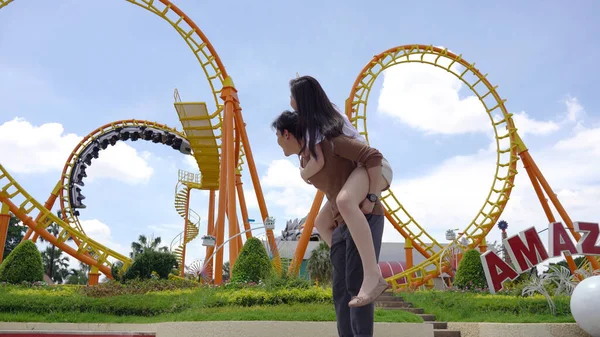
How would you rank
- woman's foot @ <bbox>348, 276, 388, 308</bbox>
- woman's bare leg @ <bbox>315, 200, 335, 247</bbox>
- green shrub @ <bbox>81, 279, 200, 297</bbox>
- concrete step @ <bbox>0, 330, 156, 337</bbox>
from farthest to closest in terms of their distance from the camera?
green shrub @ <bbox>81, 279, 200, 297</bbox>
concrete step @ <bbox>0, 330, 156, 337</bbox>
woman's bare leg @ <bbox>315, 200, 335, 247</bbox>
woman's foot @ <bbox>348, 276, 388, 308</bbox>

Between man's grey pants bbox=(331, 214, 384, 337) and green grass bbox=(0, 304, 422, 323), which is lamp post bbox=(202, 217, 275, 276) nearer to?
green grass bbox=(0, 304, 422, 323)

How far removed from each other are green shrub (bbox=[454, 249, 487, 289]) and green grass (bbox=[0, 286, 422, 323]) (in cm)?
509

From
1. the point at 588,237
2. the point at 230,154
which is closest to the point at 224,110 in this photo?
the point at 230,154

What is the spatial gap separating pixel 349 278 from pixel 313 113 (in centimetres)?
78

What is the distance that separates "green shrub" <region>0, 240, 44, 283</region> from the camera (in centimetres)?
1436

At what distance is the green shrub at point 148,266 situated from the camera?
1480cm

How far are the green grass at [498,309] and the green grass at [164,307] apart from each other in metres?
1.83

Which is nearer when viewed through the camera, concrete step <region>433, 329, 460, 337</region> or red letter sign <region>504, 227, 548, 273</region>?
concrete step <region>433, 329, 460, 337</region>

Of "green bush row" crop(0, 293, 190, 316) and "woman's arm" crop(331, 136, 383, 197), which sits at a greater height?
"woman's arm" crop(331, 136, 383, 197)

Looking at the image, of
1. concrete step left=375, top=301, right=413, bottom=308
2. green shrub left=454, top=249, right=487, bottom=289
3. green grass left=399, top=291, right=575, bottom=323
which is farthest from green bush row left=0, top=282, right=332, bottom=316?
green shrub left=454, top=249, right=487, bottom=289

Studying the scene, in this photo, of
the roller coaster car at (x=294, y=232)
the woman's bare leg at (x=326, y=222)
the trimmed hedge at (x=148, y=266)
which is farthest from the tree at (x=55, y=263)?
the woman's bare leg at (x=326, y=222)

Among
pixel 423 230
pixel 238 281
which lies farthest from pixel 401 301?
pixel 423 230

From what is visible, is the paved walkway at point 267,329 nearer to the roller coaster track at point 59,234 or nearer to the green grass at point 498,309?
the green grass at point 498,309

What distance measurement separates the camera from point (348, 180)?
2188mm
